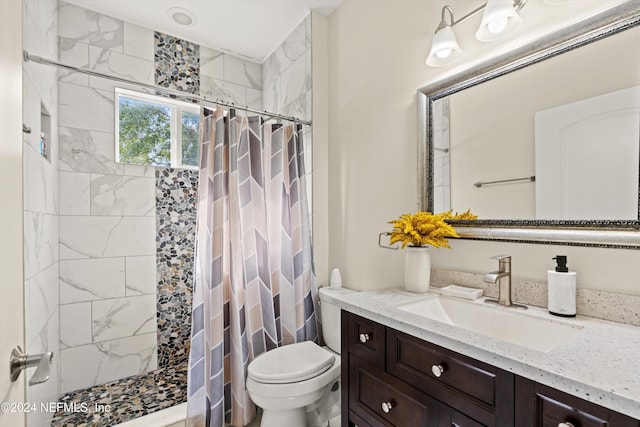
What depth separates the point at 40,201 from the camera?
1608 mm

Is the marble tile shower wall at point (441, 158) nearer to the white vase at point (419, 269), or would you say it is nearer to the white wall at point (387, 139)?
the white wall at point (387, 139)

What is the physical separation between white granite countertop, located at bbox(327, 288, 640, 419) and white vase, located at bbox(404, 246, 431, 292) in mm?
326

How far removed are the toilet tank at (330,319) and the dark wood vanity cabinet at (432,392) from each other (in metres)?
0.58

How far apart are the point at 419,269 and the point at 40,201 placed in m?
1.93

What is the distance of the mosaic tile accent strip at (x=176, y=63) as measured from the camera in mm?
2475

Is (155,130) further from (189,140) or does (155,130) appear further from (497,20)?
(497,20)

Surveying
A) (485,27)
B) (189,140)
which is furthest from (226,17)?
(485,27)

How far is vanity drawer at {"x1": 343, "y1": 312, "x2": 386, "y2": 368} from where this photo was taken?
113cm

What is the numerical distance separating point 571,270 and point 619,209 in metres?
0.24

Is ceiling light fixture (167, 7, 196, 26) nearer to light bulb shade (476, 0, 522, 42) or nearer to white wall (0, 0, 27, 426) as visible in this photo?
white wall (0, 0, 27, 426)

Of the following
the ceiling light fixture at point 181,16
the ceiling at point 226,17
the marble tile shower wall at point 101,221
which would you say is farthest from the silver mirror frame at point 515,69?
the marble tile shower wall at point 101,221

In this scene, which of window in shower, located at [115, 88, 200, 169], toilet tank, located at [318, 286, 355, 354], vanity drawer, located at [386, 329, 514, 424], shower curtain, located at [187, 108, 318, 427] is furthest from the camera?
window in shower, located at [115, 88, 200, 169]

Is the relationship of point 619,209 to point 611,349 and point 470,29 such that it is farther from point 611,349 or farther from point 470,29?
point 470,29

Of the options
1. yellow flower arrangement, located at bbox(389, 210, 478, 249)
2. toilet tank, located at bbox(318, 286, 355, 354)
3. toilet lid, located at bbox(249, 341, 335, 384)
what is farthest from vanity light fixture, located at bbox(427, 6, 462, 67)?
toilet lid, located at bbox(249, 341, 335, 384)
